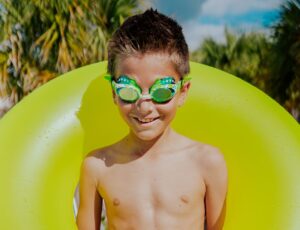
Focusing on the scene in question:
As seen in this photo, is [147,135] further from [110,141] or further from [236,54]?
[236,54]

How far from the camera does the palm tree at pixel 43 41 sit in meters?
6.72

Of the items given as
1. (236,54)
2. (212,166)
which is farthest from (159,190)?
(236,54)

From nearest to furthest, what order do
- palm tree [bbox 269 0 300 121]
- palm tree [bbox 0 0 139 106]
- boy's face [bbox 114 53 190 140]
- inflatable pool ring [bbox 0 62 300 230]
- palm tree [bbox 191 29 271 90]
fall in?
boy's face [bbox 114 53 190 140]
inflatable pool ring [bbox 0 62 300 230]
palm tree [bbox 0 0 139 106]
palm tree [bbox 269 0 300 121]
palm tree [bbox 191 29 271 90]

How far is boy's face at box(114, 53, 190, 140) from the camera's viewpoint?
6.90ft

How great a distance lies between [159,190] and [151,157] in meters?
0.14

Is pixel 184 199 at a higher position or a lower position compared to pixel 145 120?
lower

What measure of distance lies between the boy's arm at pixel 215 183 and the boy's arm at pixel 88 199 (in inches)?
19.1

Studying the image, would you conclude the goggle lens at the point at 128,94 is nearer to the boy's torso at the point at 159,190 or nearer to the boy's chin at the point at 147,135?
the boy's chin at the point at 147,135

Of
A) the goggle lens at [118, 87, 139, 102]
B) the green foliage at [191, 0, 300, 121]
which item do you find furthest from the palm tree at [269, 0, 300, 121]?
the goggle lens at [118, 87, 139, 102]

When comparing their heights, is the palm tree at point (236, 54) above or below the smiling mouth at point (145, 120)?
below

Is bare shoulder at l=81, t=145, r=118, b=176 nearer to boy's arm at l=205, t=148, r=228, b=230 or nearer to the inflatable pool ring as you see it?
the inflatable pool ring

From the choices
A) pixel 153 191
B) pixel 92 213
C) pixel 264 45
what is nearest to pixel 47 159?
pixel 92 213

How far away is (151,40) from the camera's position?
2.12 metres

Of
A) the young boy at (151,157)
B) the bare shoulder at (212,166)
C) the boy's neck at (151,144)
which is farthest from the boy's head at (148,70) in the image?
the bare shoulder at (212,166)
